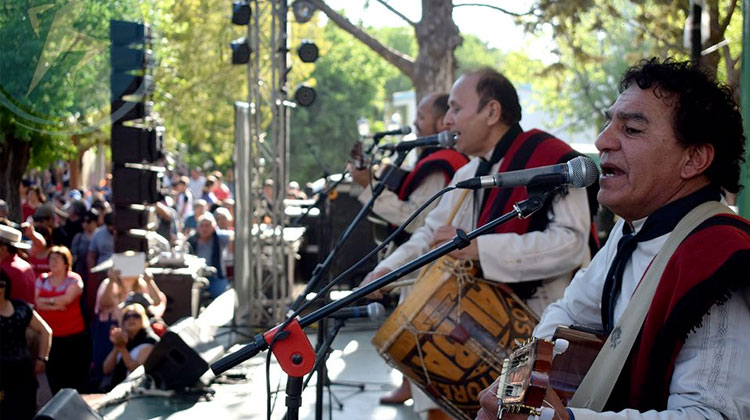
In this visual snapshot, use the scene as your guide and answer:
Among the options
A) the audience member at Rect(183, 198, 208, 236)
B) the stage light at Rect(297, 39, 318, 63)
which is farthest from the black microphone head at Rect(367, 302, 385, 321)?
the audience member at Rect(183, 198, 208, 236)

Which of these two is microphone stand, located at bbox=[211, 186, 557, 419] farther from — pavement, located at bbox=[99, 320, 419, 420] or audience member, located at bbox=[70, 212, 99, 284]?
audience member, located at bbox=[70, 212, 99, 284]

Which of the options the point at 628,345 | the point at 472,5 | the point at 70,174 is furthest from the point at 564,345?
the point at 70,174

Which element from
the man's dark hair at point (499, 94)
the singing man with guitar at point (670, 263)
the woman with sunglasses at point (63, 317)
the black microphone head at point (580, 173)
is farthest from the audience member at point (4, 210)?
the black microphone head at point (580, 173)

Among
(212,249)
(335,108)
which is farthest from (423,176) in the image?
(335,108)

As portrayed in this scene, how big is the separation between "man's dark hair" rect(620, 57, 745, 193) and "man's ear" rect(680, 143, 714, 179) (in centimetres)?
1

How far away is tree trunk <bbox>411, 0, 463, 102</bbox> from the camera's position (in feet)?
45.5

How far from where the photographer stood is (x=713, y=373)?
2.32 metres

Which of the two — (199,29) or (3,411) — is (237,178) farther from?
(199,29)

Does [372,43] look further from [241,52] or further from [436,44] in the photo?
[241,52]

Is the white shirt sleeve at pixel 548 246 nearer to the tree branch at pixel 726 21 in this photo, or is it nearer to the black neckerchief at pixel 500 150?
the black neckerchief at pixel 500 150

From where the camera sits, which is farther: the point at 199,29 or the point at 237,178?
the point at 199,29

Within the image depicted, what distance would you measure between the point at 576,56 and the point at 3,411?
11971 mm

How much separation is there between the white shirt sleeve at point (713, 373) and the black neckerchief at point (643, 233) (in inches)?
13.2

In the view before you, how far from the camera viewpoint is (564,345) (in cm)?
229
